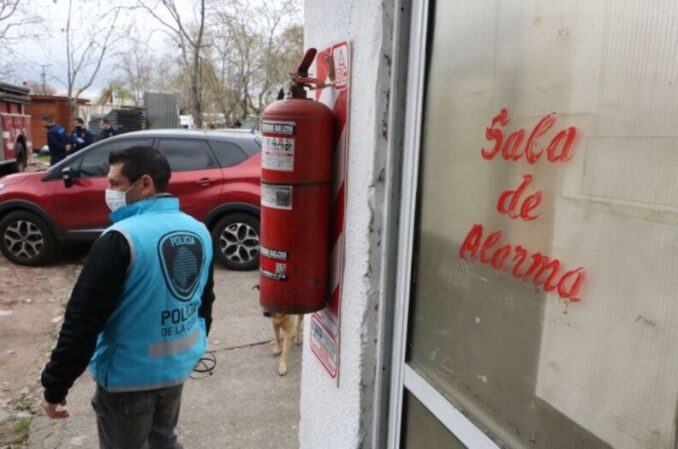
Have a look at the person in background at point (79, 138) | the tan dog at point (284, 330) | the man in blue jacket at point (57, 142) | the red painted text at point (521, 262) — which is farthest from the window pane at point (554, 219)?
the person in background at point (79, 138)

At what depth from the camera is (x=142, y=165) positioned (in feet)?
8.38

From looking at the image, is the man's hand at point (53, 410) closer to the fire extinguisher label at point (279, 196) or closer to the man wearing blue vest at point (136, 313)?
the man wearing blue vest at point (136, 313)

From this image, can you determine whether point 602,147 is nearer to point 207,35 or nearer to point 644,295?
point 644,295

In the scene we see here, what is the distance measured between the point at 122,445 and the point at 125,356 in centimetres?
43

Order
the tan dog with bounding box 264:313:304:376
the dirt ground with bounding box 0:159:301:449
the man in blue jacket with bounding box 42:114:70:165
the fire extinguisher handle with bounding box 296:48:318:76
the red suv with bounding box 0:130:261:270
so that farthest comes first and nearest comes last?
the man in blue jacket with bounding box 42:114:70:165
the red suv with bounding box 0:130:261:270
the tan dog with bounding box 264:313:304:376
the dirt ground with bounding box 0:159:301:449
the fire extinguisher handle with bounding box 296:48:318:76

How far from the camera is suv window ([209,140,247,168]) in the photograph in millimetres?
7406

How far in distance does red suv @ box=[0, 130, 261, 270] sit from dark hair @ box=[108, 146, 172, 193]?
4.61 meters

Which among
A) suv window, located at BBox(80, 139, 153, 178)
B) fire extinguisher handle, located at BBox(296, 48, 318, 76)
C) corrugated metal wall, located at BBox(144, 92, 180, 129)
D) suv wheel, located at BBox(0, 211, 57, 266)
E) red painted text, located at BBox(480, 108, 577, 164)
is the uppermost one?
corrugated metal wall, located at BBox(144, 92, 180, 129)

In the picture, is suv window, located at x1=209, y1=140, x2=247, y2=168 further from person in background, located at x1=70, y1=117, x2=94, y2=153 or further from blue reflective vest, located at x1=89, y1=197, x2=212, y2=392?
person in background, located at x1=70, y1=117, x2=94, y2=153

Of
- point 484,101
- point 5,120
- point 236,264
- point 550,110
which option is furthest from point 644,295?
Answer: point 5,120

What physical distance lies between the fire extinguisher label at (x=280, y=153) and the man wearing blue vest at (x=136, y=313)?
3.07 ft

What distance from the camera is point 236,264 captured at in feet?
24.2

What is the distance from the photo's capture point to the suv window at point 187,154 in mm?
7406

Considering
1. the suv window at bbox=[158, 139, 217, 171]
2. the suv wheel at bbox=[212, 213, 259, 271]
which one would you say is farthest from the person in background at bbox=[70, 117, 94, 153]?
the suv wheel at bbox=[212, 213, 259, 271]
